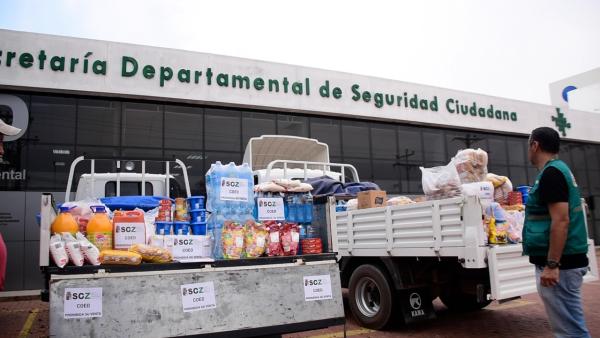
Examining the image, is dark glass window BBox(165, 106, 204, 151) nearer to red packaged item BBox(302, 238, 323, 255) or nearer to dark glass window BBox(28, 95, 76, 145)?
dark glass window BBox(28, 95, 76, 145)

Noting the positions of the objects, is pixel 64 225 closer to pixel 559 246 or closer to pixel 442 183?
pixel 559 246

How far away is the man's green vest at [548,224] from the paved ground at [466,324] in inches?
128

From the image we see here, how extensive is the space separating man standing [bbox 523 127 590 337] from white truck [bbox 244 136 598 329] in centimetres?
155

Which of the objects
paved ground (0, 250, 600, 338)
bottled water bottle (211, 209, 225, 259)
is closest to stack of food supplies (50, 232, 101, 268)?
bottled water bottle (211, 209, 225, 259)

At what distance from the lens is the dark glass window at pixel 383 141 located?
15602 mm

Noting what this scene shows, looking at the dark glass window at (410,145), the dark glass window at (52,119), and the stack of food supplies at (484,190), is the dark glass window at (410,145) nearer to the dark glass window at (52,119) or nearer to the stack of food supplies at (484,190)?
the stack of food supplies at (484,190)

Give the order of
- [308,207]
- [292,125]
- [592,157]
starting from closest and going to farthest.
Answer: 1. [308,207]
2. [292,125]
3. [592,157]

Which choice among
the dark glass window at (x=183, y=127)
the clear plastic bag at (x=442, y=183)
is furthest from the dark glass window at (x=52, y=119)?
the clear plastic bag at (x=442, y=183)

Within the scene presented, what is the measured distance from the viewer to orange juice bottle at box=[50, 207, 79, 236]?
340 centimetres

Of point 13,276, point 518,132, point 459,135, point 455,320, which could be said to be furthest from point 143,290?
point 518,132

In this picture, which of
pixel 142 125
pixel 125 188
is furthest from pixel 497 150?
pixel 125 188

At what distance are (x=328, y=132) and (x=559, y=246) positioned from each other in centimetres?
1186

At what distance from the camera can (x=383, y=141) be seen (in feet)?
52.0

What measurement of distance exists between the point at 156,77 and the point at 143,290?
10.3 meters
